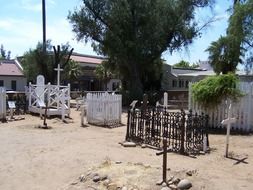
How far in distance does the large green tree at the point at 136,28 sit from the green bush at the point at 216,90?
18720 mm

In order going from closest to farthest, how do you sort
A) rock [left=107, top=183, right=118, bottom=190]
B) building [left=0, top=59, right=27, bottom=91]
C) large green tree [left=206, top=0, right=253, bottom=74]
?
rock [left=107, top=183, right=118, bottom=190], large green tree [left=206, top=0, right=253, bottom=74], building [left=0, top=59, right=27, bottom=91]

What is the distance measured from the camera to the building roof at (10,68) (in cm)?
5359

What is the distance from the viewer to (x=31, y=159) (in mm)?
10289

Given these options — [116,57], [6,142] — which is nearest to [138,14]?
[116,57]

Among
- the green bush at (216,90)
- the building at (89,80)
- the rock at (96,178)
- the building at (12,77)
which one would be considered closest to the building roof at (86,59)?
the building at (89,80)

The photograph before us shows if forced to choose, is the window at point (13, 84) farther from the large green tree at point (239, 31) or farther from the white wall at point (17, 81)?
the large green tree at point (239, 31)

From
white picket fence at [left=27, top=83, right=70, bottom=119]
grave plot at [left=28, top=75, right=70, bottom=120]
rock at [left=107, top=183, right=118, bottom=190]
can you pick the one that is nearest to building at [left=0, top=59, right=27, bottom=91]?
white picket fence at [left=27, top=83, right=70, bottom=119]

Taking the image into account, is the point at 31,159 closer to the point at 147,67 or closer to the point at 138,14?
the point at 138,14

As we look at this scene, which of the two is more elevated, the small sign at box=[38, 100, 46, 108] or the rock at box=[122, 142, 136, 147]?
the small sign at box=[38, 100, 46, 108]

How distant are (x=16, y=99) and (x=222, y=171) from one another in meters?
16.5

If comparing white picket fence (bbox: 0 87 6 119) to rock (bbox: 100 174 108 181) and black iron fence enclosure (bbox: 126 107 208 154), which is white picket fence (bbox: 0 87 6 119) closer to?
black iron fence enclosure (bbox: 126 107 208 154)

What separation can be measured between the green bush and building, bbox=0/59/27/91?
40.9 meters

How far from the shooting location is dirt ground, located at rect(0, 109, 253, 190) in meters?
8.03

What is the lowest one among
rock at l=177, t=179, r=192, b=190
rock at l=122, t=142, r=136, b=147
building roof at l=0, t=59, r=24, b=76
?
rock at l=177, t=179, r=192, b=190
